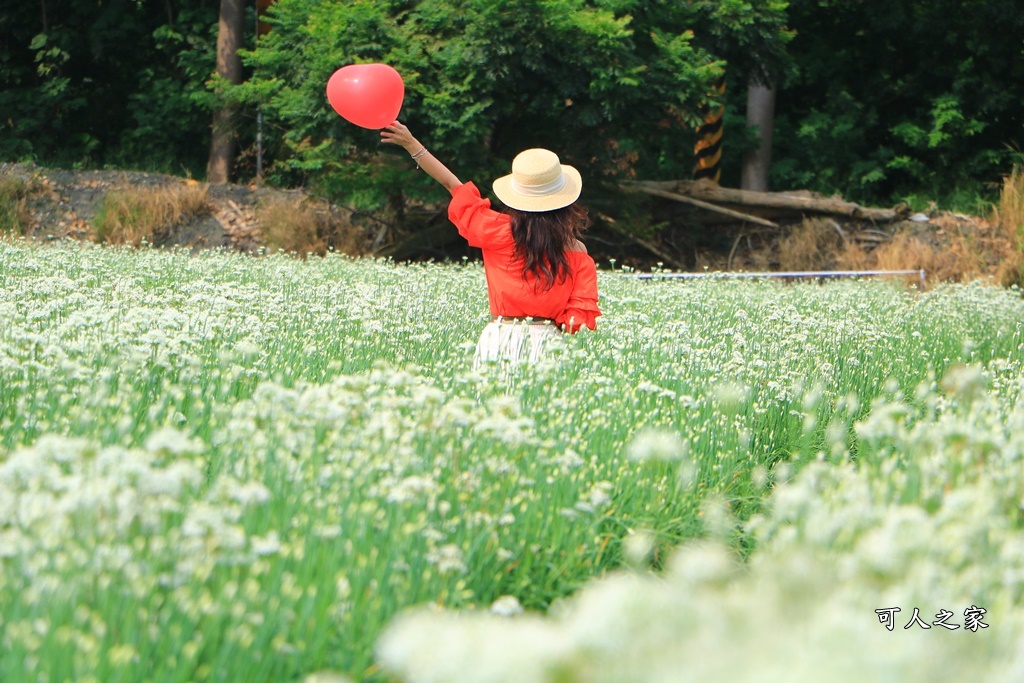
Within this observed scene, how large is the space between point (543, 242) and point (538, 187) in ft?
0.96

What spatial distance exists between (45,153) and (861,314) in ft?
61.4

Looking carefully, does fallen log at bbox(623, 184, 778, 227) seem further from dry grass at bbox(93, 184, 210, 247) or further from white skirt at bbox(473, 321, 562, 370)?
white skirt at bbox(473, 321, 562, 370)

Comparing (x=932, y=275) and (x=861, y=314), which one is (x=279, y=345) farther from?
(x=932, y=275)

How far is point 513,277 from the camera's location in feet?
18.3

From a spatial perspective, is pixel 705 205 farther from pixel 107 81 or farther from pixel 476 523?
pixel 476 523

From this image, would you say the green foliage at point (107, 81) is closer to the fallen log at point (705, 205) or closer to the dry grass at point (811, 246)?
the fallen log at point (705, 205)

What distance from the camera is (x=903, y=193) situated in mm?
22250

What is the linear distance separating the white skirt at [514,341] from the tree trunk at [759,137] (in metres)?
15.7

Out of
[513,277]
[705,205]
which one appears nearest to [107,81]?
[705,205]

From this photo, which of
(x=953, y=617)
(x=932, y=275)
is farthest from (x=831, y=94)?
(x=953, y=617)

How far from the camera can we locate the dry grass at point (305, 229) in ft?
49.0

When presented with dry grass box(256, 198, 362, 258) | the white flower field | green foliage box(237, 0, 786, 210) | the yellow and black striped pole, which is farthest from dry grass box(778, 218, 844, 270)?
the white flower field

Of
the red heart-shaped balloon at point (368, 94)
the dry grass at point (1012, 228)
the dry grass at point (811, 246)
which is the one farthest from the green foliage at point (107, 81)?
the red heart-shaped balloon at point (368, 94)

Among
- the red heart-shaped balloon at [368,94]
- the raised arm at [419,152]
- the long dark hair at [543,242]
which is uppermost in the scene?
the red heart-shaped balloon at [368,94]
